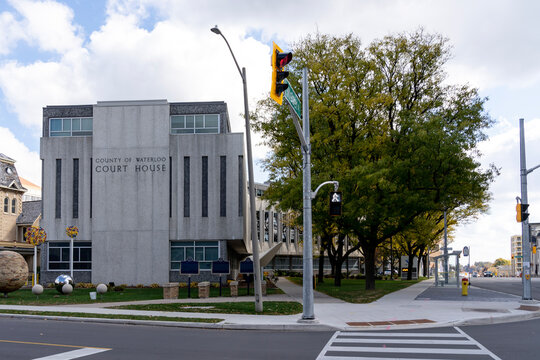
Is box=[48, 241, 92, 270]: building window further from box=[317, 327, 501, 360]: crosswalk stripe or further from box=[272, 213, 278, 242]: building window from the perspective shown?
box=[272, 213, 278, 242]: building window

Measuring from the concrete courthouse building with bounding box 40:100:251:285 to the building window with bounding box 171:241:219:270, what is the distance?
0.07m

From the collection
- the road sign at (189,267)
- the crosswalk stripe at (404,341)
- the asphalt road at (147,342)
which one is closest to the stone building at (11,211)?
the road sign at (189,267)

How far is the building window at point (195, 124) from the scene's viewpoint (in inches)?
1591

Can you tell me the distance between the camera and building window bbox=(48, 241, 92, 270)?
3978 cm

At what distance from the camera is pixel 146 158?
39750 mm

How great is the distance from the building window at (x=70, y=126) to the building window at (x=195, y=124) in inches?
257

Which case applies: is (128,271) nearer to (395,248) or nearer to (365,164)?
(365,164)

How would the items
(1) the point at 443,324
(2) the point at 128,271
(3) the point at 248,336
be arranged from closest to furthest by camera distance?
(3) the point at 248,336 < (1) the point at 443,324 < (2) the point at 128,271

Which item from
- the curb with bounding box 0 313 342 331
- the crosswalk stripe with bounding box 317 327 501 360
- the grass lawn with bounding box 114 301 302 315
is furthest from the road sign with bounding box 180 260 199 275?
the crosswalk stripe with bounding box 317 327 501 360

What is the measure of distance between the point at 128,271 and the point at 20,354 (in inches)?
1135

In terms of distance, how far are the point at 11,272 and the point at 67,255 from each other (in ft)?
47.8

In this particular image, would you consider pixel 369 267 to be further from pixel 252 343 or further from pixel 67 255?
pixel 67 255

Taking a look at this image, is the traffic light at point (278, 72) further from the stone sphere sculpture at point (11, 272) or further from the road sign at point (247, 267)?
the stone sphere sculpture at point (11, 272)

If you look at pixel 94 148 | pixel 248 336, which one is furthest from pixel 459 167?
pixel 94 148
